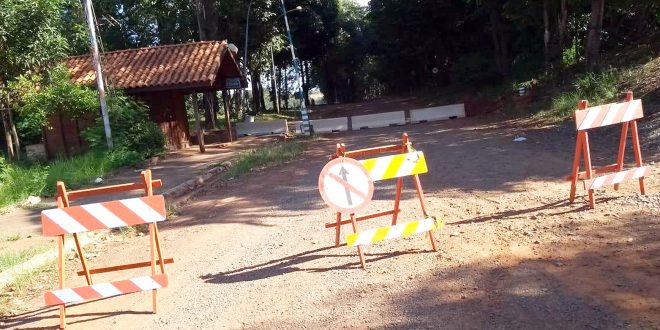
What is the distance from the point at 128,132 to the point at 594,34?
1597cm

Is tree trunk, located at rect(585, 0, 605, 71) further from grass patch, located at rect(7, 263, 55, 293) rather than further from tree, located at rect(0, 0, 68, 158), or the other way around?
grass patch, located at rect(7, 263, 55, 293)

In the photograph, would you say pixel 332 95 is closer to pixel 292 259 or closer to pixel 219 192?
pixel 219 192

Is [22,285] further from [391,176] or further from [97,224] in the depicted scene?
[391,176]

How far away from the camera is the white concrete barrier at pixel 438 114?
29.1 metres

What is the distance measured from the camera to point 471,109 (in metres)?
30.0

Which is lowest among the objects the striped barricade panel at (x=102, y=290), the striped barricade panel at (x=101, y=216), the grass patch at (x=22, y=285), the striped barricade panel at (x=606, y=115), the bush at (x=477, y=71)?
the grass patch at (x=22, y=285)

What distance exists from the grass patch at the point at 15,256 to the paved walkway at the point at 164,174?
42.5 inches

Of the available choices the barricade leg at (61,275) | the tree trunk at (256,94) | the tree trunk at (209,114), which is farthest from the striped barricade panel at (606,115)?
the tree trunk at (256,94)

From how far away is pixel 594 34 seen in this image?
20406mm

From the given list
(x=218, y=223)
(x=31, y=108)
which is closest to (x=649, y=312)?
(x=218, y=223)

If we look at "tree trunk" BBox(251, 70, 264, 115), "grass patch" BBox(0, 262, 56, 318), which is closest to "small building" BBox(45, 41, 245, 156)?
"grass patch" BBox(0, 262, 56, 318)

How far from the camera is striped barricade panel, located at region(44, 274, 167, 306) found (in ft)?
16.8

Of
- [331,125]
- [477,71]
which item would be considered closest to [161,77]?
[331,125]

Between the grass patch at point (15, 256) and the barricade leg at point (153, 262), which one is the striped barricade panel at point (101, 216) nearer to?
the barricade leg at point (153, 262)
